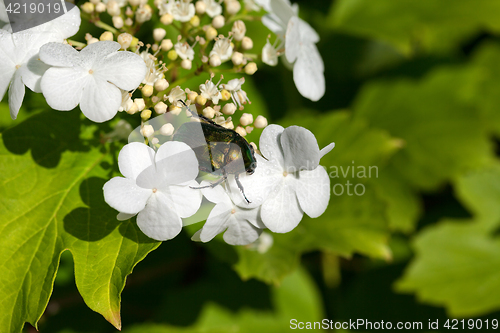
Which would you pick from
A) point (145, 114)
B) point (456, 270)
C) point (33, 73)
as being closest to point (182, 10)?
point (145, 114)

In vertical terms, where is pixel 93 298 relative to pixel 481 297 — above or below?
above

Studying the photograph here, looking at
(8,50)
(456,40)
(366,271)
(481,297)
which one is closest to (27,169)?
(8,50)

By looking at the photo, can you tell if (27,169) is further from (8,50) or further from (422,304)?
(422,304)

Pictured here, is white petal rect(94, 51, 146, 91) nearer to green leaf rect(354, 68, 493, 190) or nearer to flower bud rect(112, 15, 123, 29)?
flower bud rect(112, 15, 123, 29)

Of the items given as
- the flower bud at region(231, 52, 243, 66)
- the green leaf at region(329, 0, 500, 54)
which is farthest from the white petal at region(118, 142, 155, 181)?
the green leaf at region(329, 0, 500, 54)

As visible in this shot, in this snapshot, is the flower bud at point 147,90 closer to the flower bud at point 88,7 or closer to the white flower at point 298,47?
the flower bud at point 88,7

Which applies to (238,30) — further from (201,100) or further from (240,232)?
(240,232)

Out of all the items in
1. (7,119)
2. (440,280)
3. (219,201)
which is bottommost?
(440,280)
